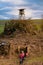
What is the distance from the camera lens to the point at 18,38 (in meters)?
29.3

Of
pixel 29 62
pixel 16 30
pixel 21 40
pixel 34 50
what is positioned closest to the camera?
pixel 29 62

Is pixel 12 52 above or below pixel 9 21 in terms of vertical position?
below

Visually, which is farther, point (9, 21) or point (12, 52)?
point (9, 21)

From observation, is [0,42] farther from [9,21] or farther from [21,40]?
[9,21]

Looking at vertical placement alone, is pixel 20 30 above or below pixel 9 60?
above

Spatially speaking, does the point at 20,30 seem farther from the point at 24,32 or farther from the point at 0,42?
the point at 0,42

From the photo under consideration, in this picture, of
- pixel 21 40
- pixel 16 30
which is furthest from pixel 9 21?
pixel 21 40

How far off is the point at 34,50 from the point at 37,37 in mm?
2626

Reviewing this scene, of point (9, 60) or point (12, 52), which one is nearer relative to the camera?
point (9, 60)

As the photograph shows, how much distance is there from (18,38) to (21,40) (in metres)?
0.60

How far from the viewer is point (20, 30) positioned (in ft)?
100

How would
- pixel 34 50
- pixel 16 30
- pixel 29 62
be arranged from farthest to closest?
pixel 16 30, pixel 34 50, pixel 29 62

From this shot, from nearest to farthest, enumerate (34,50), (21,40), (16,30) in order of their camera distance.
Answer: (34,50) → (21,40) → (16,30)

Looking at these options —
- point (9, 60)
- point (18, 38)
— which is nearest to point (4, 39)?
point (18, 38)
